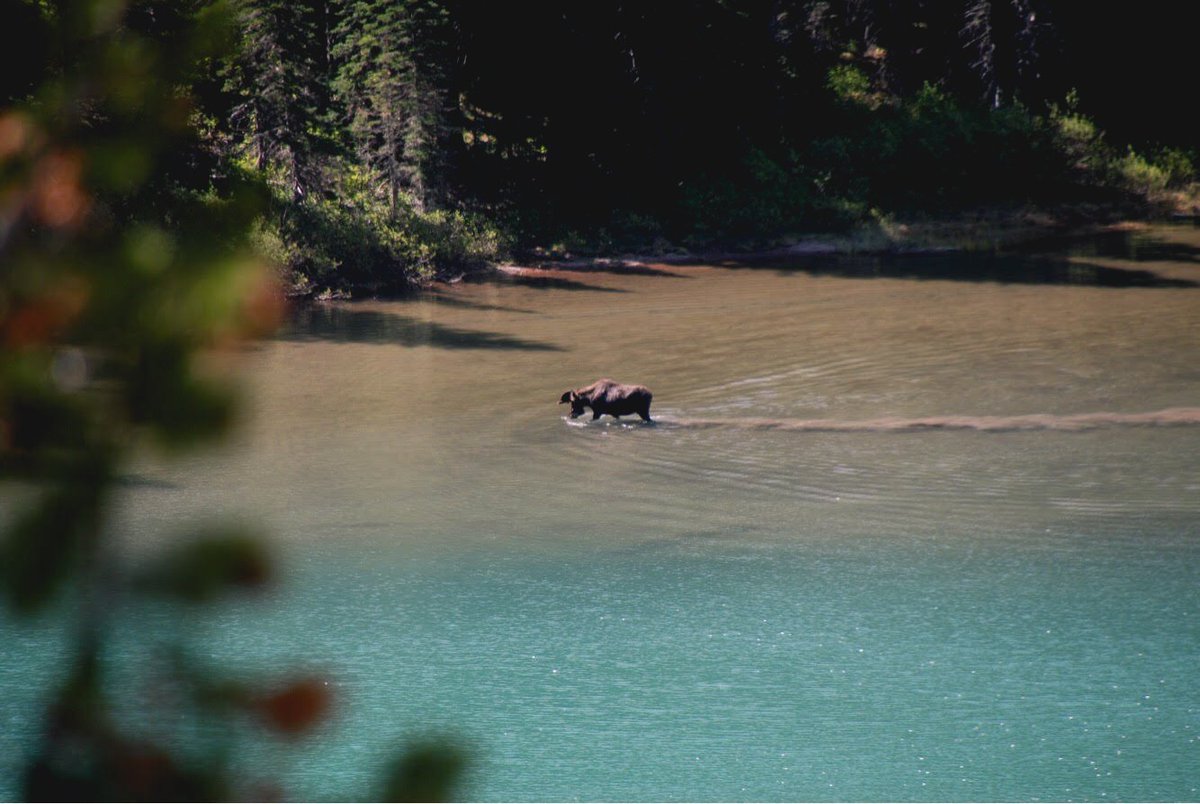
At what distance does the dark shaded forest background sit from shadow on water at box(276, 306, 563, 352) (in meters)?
1.80

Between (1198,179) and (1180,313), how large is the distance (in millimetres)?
16159

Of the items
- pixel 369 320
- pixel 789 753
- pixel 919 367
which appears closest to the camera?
pixel 789 753

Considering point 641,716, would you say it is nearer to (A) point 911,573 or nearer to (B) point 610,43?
(A) point 911,573

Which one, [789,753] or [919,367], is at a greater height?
[919,367]

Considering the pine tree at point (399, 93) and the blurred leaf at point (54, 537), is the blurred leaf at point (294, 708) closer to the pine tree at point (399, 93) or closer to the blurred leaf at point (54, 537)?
the blurred leaf at point (54, 537)

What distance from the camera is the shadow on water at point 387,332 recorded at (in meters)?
20.8

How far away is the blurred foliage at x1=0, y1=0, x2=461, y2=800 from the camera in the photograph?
1245 millimetres

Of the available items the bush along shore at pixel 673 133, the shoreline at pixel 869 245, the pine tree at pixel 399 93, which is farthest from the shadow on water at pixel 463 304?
the pine tree at pixel 399 93

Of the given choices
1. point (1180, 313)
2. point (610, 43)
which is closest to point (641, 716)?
point (1180, 313)

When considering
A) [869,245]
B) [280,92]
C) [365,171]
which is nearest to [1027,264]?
[869,245]

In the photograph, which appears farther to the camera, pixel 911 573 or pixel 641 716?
pixel 911 573

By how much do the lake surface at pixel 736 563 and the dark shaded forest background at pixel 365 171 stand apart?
0.09 meters

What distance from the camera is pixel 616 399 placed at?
577 inches

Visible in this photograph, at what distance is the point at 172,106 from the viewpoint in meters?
1.35
